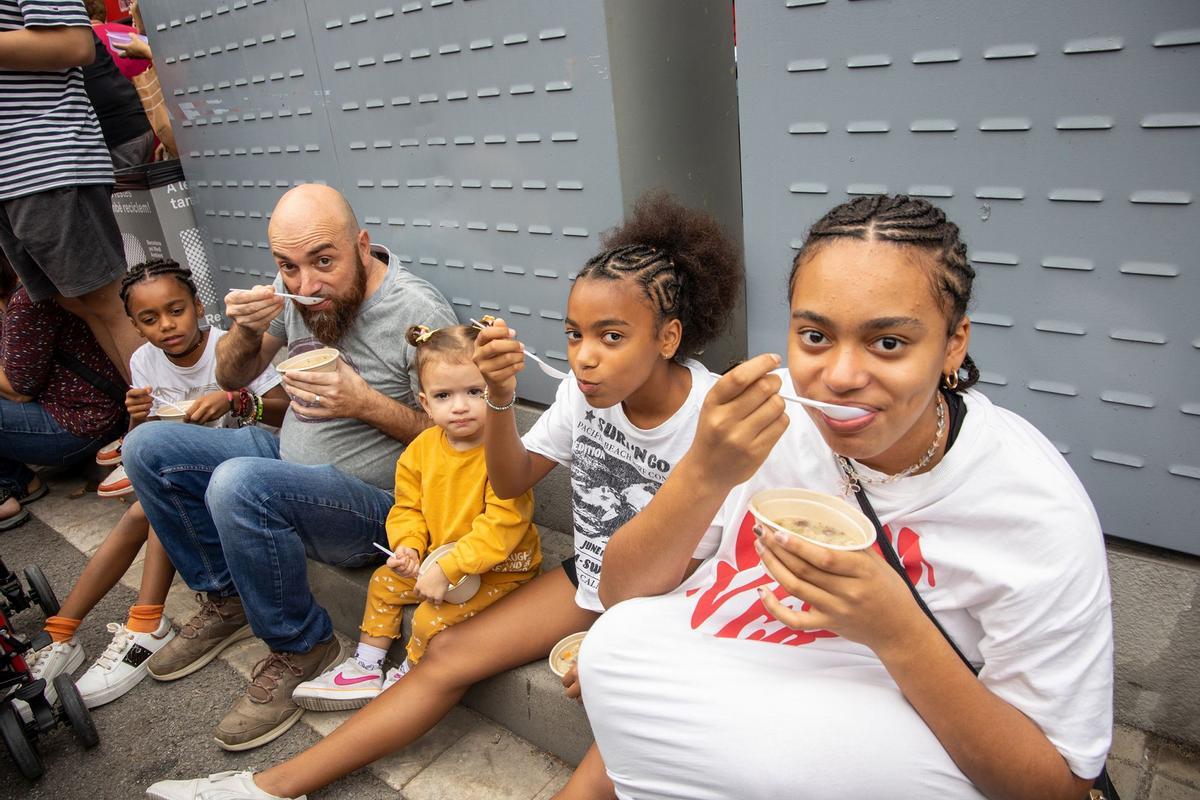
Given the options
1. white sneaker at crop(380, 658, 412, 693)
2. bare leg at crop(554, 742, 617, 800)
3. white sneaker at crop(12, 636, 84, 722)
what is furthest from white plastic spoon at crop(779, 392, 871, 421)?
white sneaker at crop(12, 636, 84, 722)

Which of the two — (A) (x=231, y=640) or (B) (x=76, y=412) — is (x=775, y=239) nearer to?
(A) (x=231, y=640)

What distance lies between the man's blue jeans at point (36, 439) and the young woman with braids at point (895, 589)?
3863 millimetres

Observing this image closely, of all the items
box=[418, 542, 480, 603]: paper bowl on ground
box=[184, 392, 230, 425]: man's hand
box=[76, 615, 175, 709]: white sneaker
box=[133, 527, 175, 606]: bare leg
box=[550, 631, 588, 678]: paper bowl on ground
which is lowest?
box=[76, 615, 175, 709]: white sneaker

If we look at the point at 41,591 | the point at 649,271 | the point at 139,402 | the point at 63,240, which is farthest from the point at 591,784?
the point at 63,240

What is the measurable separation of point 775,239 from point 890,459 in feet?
3.48

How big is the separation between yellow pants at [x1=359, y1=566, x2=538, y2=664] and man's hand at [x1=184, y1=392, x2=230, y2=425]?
936 millimetres

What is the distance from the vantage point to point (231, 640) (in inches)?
120

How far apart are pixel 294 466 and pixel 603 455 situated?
3.60 feet

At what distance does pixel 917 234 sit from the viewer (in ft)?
4.13

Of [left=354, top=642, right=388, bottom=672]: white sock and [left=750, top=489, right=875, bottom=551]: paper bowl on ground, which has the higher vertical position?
[left=750, top=489, right=875, bottom=551]: paper bowl on ground

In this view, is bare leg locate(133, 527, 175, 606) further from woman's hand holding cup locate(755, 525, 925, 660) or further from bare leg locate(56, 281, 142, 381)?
woman's hand holding cup locate(755, 525, 925, 660)

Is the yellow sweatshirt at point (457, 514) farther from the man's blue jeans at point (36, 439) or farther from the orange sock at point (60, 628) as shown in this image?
the man's blue jeans at point (36, 439)

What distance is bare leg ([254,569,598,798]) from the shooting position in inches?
88.1

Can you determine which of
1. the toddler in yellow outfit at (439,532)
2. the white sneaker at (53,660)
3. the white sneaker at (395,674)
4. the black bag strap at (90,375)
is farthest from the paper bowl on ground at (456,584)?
the black bag strap at (90,375)
